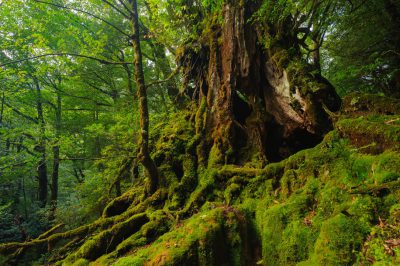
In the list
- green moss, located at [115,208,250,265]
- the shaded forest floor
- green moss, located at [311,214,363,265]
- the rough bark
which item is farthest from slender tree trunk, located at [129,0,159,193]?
green moss, located at [311,214,363,265]

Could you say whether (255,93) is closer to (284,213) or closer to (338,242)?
(284,213)

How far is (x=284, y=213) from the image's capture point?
3.44 metres

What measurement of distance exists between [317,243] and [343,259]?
35 cm

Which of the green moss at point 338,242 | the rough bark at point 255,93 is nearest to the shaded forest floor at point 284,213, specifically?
the green moss at point 338,242

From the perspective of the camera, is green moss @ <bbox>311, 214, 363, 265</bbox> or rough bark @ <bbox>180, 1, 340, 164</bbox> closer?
green moss @ <bbox>311, 214, 363, 265</bbox>

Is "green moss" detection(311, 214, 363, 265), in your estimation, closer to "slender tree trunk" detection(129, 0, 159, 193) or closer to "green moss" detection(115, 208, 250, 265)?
"green moss" detection(115, 208, 250, 265)

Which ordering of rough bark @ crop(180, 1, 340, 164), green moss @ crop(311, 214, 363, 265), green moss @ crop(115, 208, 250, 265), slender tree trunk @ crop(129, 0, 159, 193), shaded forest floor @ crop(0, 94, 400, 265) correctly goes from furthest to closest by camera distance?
1. rough bark @ crop(180, 1, 340, 164)
2. slender tree trunk @ crop(129, 0, 159, 193)
3. green moss @ crop(115, 208, 250, 265)
4. shaded forest floor @ crop(0, 94, 400, 265)
5. green moss @ crop(311, 214, 363, 265)

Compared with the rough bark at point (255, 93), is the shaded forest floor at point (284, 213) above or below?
below

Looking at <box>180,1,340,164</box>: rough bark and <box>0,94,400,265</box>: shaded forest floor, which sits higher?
<box>180,1,340,164</box>: rough bark

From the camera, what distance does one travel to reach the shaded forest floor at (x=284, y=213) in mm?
2514

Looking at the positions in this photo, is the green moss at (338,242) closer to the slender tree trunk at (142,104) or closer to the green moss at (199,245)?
the green moss at (199,245)

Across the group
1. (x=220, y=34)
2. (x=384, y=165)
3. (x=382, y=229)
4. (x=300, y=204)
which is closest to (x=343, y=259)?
(x=382, y=229)

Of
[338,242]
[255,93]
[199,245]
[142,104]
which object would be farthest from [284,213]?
[142,104]

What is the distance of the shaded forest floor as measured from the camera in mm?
2514
